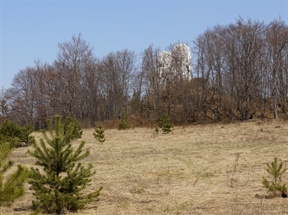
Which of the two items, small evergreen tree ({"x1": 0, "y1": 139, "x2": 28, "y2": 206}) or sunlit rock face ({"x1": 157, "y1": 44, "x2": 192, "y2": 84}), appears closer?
small evergreen tree ({"x1": 0, "y1": 139, "x2": 28, "y2": 206})

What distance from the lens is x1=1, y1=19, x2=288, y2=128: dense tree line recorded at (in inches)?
1615

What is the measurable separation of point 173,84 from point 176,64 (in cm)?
338

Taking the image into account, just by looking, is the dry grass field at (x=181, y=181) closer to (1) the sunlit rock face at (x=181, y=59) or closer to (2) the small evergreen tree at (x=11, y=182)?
Result: (2) the small evergreen tree at (x=11, y=182)

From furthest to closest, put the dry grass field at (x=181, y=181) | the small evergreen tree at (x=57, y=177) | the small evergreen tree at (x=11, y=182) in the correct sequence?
the dry grass field at (x=181, y=181)
the small evergreen tree at (x=57, y=177)
the small evergreen tree at (x=11, y=182)

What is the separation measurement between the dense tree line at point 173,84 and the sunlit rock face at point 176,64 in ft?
0.44

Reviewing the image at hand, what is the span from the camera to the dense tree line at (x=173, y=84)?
1615 inches

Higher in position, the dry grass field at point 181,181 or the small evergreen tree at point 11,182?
the small evergreen tree at point 11,182

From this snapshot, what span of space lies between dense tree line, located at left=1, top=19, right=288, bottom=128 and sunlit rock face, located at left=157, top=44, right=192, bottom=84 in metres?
0.13

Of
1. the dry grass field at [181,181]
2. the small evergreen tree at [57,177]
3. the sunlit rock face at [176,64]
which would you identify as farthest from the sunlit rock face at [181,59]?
the small evergreen tree at [57,177]

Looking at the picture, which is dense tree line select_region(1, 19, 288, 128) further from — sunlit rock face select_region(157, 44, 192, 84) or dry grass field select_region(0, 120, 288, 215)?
dry grass field select_region(0, 120, 288, 215)

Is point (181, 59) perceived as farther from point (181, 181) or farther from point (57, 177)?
point (57, 177)

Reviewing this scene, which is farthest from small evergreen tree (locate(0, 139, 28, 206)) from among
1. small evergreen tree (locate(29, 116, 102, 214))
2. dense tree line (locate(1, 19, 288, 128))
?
dense tree line (locate(1, 19, 288, 128))

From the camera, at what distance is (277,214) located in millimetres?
6992

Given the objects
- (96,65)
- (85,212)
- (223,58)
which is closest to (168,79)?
(223,58)
